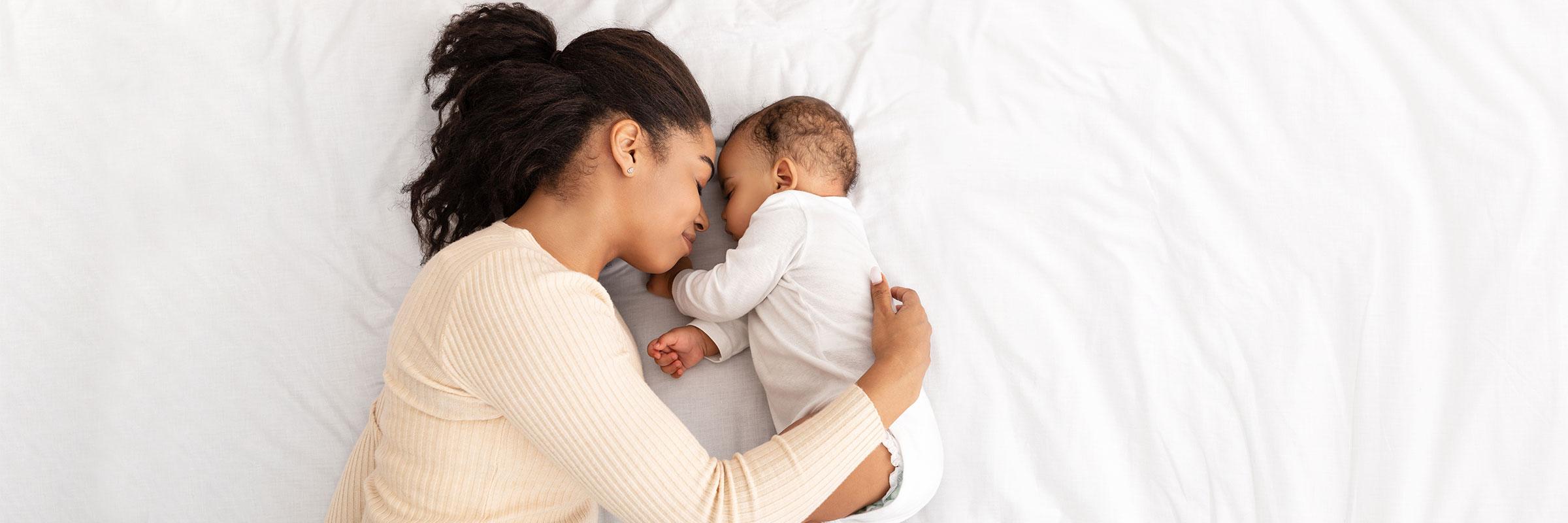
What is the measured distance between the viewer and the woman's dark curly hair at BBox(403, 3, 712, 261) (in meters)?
1.14

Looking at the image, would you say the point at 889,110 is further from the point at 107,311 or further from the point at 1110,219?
the point at 107,311

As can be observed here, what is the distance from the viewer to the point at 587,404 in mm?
949

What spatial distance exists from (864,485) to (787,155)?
53 cm

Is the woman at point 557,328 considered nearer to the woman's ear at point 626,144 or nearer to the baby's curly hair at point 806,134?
the woman's ear at point 626,144

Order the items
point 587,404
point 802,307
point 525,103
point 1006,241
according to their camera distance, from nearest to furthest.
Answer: point 587,404 → point 525,103 → point 802,307 → point 1006,241

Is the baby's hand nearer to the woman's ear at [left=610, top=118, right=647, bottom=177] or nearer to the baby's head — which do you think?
the baby's head

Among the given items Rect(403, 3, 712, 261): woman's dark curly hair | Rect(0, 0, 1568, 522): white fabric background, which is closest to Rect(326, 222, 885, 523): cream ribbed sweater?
Rect(403, 3, 712, 261): woman's dark curly hair

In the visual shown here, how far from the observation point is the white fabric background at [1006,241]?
129cm

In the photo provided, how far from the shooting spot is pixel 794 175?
136 cm

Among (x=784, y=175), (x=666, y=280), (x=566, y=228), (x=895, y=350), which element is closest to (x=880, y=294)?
(x=895, y=350)

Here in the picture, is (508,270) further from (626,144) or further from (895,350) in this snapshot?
(895,350)

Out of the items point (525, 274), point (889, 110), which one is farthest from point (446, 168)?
point (889, 110)

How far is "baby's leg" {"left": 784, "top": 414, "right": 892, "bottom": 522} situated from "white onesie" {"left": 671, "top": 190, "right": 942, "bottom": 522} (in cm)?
4

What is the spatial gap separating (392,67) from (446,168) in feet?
1.42
